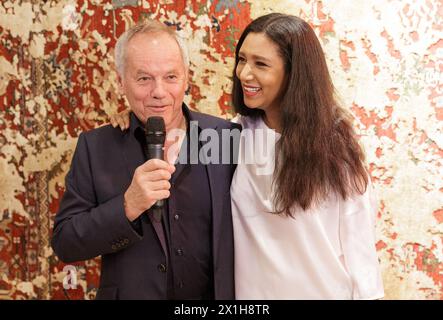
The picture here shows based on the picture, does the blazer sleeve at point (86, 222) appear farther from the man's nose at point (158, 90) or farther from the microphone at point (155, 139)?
the man's nose at point (158, 90)

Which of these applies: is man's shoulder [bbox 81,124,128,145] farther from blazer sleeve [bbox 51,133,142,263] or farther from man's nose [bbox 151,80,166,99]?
man's nose [bbox 151,80,166,99]

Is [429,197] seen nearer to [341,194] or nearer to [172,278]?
[341,194]

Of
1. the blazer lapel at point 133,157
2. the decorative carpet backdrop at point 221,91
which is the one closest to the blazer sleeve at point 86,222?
the blazer lapel at point 133,157

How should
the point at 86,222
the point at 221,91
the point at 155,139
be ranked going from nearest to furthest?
the point at 155,139 < the point at 86,222 < the point at 221,91

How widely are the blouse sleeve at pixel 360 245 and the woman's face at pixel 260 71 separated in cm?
43

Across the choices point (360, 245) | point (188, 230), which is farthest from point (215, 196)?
point (360, 245)

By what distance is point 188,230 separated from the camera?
5.46ft

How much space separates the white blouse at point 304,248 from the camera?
168cm

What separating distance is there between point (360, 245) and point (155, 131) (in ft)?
2.47

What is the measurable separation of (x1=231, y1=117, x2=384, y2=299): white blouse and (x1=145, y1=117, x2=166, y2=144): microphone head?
16.5 inches

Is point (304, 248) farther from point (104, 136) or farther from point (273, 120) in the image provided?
point (104, 136)

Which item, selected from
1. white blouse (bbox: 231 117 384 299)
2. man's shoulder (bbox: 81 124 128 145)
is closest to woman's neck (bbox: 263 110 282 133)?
white blouse (bbox: 231 117 384 299)

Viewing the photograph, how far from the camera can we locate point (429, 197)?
2432 mm

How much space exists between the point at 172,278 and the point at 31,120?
123 centimetres
